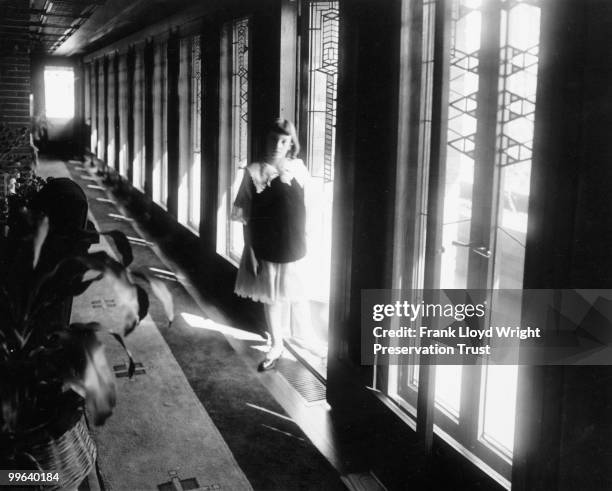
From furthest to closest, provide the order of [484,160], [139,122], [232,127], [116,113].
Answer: [116,113] → [139,122] → [232,127] → [484,160]

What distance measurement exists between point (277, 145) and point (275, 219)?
1.49ft

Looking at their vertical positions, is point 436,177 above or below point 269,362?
above

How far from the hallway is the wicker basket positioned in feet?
3.38

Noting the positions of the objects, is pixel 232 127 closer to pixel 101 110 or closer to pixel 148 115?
pixel 148 115

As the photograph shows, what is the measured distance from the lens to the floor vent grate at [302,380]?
4.14m

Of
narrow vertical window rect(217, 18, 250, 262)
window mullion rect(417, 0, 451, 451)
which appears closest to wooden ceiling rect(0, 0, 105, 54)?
narrow vertical window rect(217, 18, 250, 262)

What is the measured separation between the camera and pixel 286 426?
3.68 meters

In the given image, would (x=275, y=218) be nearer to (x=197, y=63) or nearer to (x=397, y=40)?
(x=397, y=40)

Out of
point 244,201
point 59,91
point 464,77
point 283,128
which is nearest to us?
point 464,77

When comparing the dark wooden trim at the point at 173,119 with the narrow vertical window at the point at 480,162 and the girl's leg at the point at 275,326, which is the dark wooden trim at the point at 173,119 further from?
the narrow vertical window at the point at 480,162

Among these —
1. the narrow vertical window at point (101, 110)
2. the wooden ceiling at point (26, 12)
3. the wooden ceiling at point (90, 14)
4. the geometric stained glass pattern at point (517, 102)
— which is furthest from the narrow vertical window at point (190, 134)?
the narrow vertical window at point (101, 110)

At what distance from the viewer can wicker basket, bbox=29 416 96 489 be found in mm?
1902

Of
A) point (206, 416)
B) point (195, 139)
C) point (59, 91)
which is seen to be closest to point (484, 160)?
point (206, 416)

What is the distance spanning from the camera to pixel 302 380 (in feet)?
14.3
